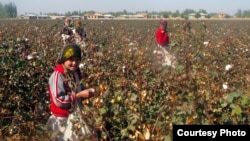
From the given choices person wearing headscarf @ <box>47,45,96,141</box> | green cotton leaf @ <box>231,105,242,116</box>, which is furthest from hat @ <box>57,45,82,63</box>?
green cotton leaf @ <box>231,105,242,116</box>

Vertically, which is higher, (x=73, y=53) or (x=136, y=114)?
(x=73, y=53)

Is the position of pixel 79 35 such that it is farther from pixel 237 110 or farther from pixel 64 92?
pixel 237 110

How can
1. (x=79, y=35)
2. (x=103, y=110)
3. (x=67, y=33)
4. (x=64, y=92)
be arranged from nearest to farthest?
(x=103, y=110) < (x=64, y=92) < (x=79, y=35) < (x=67, y=33)

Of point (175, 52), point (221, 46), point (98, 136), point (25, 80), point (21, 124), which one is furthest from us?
point (221, 46)

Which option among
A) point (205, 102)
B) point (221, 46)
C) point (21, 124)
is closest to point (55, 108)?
point (21, 124)

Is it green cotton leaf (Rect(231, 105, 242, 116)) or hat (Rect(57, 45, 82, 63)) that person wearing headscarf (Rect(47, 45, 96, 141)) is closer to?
hat (Rect(57, 45, 82, 63))

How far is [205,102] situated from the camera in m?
3.15

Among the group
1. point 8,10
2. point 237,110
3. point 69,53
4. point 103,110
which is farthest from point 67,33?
point 8,10

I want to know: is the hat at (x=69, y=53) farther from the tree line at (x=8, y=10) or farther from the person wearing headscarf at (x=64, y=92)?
the tree line at (x=8, y=10)

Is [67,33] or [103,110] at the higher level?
[67,33]

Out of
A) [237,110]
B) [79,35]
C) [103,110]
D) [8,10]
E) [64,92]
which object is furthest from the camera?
[8,10]

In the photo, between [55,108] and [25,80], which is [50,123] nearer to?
[55,108]

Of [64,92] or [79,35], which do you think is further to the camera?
[79,35]

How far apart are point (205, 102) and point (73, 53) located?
1.21 metres
